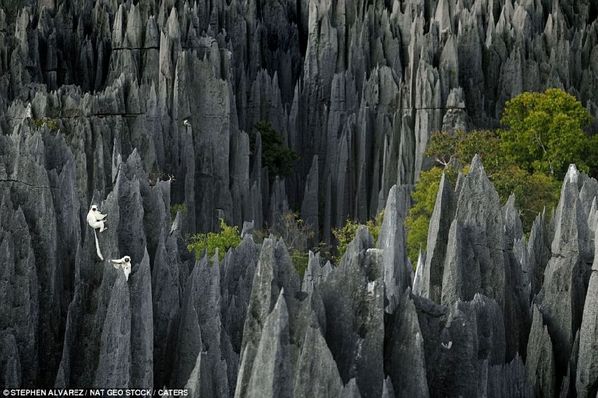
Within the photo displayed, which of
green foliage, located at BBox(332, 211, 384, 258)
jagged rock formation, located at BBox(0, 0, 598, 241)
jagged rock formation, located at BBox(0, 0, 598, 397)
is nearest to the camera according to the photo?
jagged rock formation, located at BBox(0, 0, 598, 397)

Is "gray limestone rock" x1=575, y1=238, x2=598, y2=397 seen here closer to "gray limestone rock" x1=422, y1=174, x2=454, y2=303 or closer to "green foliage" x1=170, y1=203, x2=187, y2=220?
"gray limestone rock" x1=422, y1=174, x2=454, y2=303

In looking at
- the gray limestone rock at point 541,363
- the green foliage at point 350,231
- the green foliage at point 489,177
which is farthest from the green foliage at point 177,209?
the gray limestone rock at point 541,363

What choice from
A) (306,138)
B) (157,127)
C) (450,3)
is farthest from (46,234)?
(450,3)

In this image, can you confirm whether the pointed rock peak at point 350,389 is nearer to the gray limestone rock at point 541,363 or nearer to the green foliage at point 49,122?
the gray limestone rock at point 541,363

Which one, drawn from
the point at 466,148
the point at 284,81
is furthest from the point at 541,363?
the point at 284,81

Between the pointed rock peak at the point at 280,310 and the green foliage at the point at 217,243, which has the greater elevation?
the pointed rock peak at the point at 280,310

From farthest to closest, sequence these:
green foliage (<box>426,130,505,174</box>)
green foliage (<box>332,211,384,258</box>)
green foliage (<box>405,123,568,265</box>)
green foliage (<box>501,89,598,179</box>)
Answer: green foliage (<box>501,89,598,179</box>) < green foliage (<box>426,130,505,174</box>) < green foliage (<box>332,211,384,258</box>) < green foliage (<box>405,123,568,265</box>)

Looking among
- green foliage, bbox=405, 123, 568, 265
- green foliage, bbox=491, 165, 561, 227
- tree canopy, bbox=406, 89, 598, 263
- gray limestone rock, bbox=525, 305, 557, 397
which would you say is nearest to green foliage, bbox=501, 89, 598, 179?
tree canopy, bbox=406, 89, 598, 263
